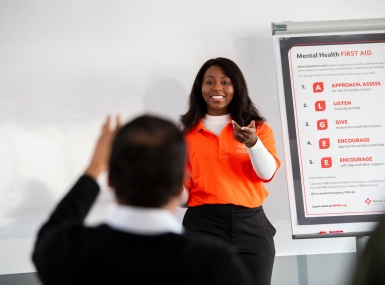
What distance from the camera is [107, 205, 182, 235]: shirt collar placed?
0.98m

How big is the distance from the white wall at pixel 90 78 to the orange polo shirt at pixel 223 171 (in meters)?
0.52

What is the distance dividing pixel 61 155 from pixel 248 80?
3.93 feet

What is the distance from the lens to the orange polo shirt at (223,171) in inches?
93.2

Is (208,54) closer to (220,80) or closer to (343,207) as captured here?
(220,80)

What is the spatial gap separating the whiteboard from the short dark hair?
1.81 m

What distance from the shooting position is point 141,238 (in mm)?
974

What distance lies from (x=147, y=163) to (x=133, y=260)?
188mm

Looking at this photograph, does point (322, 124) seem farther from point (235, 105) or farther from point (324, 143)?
point (235, 105)

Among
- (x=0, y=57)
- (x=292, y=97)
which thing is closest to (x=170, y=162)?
(x=292, y=97)

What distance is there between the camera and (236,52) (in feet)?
9.78

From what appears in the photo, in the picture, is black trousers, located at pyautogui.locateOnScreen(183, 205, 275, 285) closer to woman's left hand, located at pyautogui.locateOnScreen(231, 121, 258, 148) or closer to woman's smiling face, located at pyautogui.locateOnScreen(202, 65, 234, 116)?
woman's left hand, located at pyautogui.locateOnScreen(231, 121, 258, 148)

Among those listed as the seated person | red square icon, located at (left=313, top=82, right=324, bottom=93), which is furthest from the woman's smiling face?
the seated person

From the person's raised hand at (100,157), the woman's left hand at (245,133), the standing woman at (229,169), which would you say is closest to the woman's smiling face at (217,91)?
the standing woman at (229,169)

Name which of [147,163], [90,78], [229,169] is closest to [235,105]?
[229,169]
